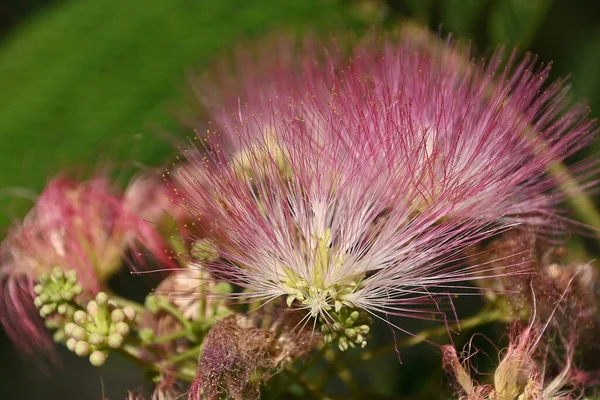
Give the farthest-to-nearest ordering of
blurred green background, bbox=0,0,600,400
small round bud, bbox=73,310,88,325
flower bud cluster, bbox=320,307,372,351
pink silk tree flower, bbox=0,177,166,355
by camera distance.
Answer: blurred green background, bbox=0,0,600,400 → pink silk tree flower, bbox=0,177,166,355 → small round bud, bbox=73,310,88,325 → flower bud cluster, bbox=320,307,372,351

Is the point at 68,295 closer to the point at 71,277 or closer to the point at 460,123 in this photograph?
the point at 71,277

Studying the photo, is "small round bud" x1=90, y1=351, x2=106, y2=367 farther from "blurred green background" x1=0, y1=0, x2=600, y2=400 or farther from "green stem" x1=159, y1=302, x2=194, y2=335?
"blurred green background" x1=0, y1=0, x2=600, y2=400

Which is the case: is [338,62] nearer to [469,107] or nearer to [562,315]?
[469,107]

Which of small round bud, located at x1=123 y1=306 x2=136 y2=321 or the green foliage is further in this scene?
the green foliage

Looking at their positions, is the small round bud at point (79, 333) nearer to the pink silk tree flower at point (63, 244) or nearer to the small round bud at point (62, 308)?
the small round bud at point (62, 308)

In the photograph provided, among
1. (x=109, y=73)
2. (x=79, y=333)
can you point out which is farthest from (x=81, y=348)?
(x=109, y=73)

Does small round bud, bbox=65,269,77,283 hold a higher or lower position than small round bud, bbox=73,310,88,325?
higher

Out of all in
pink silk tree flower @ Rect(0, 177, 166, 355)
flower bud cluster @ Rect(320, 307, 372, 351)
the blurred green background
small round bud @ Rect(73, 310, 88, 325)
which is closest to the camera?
flower bud cluster @ Rect(320, 307, 372, 351)

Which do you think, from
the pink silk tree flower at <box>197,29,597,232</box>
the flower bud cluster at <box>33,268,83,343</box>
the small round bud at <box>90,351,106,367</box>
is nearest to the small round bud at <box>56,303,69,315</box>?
Answer: the flower bud cluster at <box>33,268,83,343</box>

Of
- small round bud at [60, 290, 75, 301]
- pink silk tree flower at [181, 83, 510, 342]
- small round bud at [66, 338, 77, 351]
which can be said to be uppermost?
pink silk tree flower at [181, 83, 510, 342]
